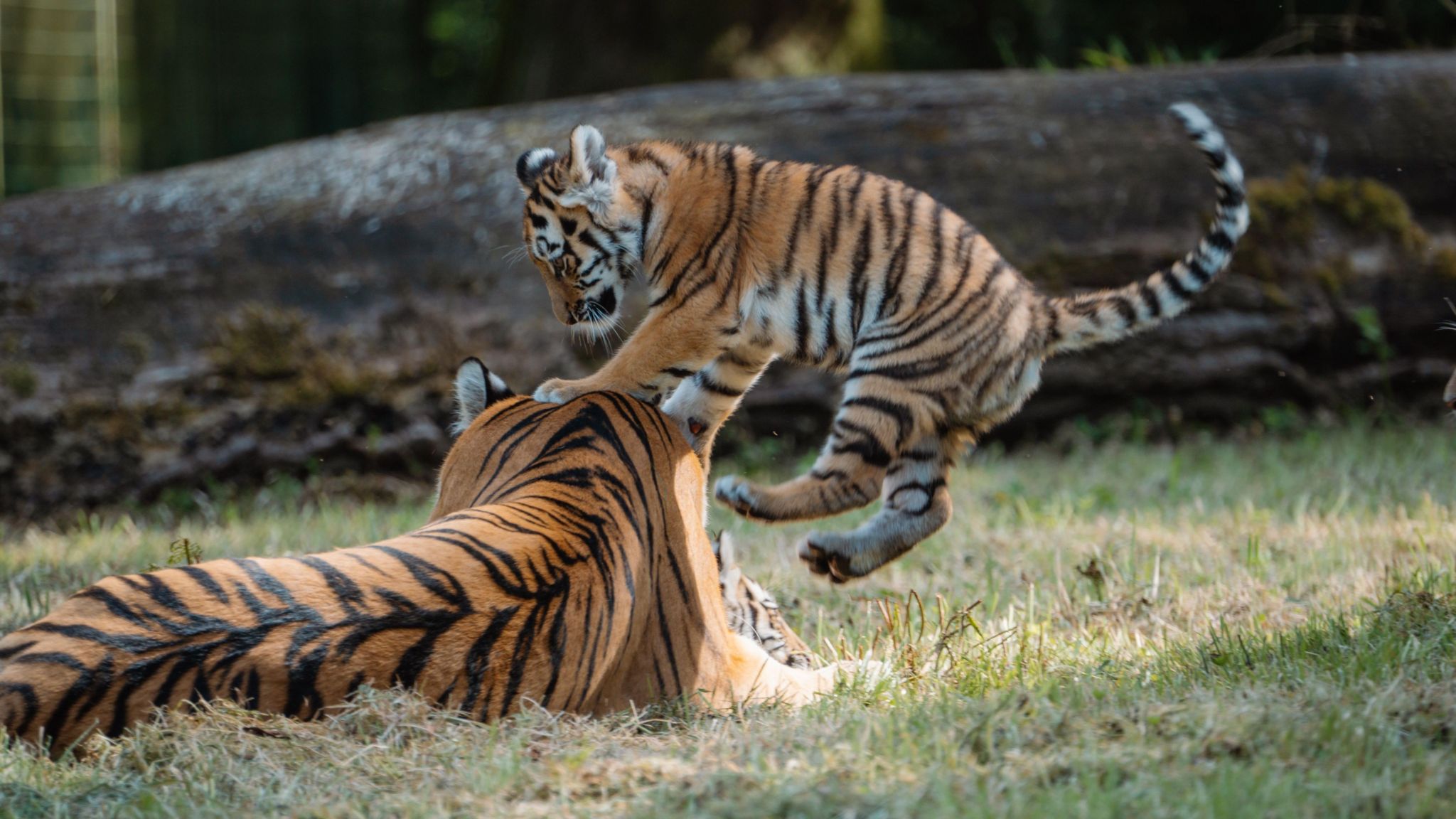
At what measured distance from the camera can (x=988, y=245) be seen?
13.9 ft

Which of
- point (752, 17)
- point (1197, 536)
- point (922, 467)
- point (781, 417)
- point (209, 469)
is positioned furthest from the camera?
point (752, 17)

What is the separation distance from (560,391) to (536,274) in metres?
2.82

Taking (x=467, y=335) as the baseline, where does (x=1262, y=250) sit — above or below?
above

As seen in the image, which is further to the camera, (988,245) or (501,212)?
(501,212)

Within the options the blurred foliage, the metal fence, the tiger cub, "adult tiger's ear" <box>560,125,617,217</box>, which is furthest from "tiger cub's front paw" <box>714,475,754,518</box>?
the metal fence

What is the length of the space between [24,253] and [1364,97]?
6570 mm

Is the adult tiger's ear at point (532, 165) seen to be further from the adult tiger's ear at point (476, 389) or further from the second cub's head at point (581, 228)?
the adult tiger's ear at point (476, 389)

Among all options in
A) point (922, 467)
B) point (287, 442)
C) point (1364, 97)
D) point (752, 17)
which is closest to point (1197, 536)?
point (922, 467)

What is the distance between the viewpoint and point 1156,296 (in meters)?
4.15

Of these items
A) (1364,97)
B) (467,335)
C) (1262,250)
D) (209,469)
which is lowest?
(209,469)

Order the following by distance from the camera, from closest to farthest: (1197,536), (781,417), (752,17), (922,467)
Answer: (922,467)
(1197,536)
(781,417)
(752,17)

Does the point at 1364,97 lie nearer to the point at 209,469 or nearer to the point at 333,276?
the point at 333,276

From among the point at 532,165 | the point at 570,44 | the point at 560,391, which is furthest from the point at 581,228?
the point at 570,44

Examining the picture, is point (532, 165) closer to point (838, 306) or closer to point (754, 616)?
point (838, 306)
